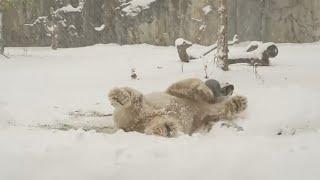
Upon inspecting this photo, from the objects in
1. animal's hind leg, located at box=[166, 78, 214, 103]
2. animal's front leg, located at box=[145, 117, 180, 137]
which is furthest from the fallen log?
animal's front leg, located at box=[145, 117, 180, 137]

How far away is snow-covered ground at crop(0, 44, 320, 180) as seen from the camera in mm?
3441

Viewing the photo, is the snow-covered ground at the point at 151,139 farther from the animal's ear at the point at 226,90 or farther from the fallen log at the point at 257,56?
the fallen log at the point at 257,56

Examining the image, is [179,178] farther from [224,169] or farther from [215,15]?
[215,15]

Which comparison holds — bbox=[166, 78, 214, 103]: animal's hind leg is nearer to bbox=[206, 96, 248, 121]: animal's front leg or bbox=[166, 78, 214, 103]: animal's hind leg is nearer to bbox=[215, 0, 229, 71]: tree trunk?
bbox=[206, 96, 248, 121]: animal's front leg

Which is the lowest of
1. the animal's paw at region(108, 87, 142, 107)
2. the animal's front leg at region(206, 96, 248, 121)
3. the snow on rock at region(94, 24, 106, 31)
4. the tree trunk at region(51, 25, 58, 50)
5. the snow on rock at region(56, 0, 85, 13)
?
the tree trunk at region(51, 25, 58, 50)

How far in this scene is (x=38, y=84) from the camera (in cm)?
1255

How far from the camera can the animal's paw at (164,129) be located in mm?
4513

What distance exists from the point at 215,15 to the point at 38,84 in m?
9.80

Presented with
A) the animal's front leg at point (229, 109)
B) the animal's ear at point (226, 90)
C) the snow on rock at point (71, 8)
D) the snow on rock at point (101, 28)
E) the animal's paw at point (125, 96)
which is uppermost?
the animal's paw at point (125, 96)

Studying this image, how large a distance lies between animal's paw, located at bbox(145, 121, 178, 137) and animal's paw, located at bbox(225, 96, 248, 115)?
0.85 meters

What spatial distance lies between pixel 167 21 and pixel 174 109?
1676 centimetres

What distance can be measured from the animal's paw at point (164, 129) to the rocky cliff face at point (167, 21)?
16352 millimetres

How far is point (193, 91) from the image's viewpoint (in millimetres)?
5469

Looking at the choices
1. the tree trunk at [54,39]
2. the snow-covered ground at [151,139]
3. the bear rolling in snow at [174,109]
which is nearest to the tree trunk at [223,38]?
the snow-covered ground at [151,139]
